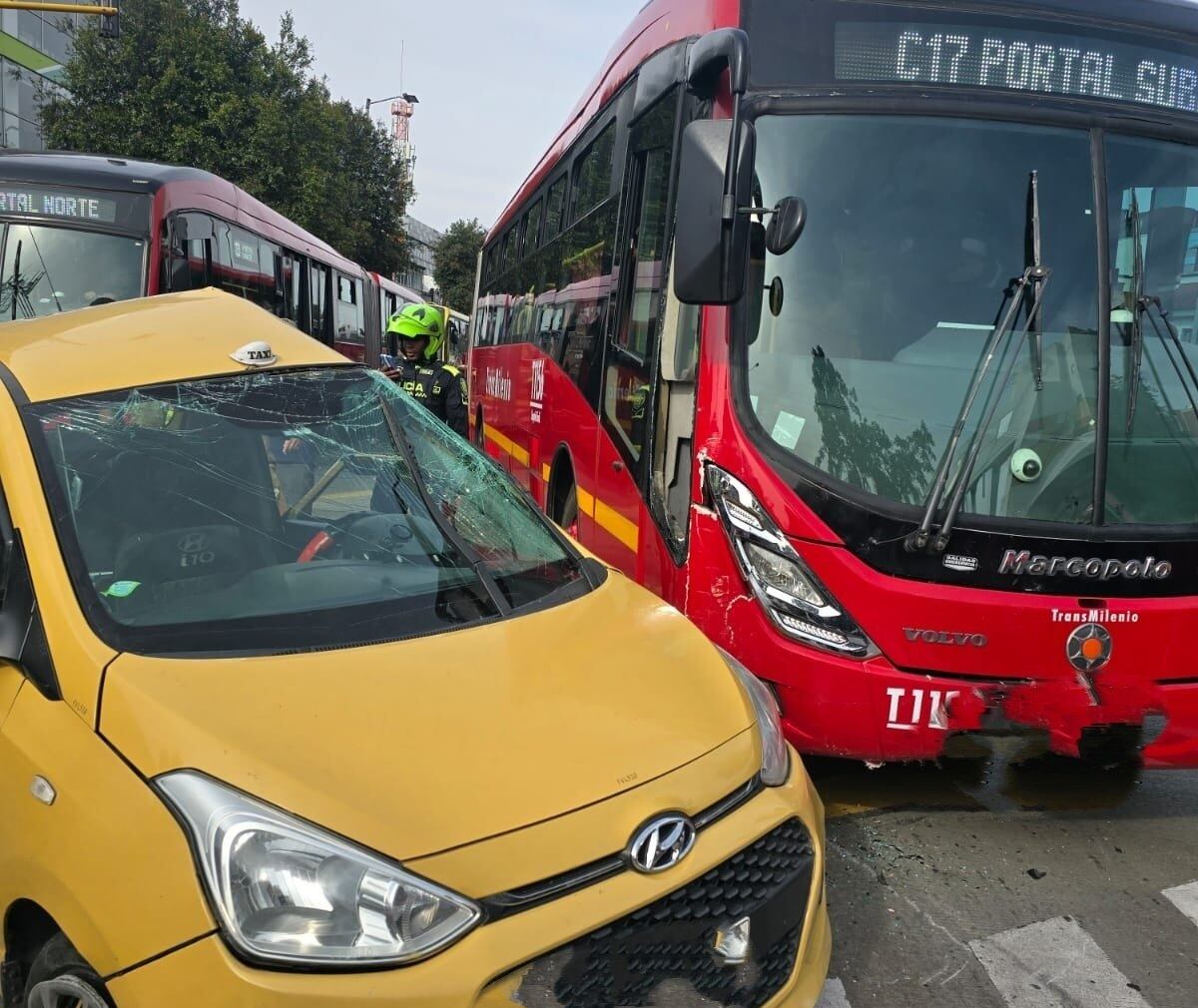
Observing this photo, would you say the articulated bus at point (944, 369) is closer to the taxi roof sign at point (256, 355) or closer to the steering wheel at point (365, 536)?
the steering wheel at point (365, 536)

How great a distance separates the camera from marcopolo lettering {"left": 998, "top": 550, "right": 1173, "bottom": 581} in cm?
365

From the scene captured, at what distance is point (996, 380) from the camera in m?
3.73

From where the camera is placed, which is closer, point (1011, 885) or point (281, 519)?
point (281, 519)

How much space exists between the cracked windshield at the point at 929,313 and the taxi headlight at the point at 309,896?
93.3 inches

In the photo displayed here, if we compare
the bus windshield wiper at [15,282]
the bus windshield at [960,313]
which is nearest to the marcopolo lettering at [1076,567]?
the bus windshield at [960,313]

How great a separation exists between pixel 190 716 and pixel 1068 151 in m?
3.63

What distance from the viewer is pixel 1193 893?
3.57 meters

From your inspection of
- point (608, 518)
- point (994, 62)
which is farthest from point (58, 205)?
point (994, 62)

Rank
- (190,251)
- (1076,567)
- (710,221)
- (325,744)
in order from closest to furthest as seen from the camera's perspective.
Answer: (325,744)
(1076,567)
(710,221)
(190,251)

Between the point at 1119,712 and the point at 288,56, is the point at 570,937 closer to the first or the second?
the point at 1119,712

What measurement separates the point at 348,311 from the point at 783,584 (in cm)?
2032

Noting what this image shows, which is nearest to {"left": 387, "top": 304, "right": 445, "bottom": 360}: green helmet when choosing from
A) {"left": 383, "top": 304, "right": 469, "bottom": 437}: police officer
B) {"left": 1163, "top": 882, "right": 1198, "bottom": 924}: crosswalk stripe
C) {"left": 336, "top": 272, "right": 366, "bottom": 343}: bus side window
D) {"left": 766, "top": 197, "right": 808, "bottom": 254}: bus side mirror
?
{"left": 383, "top": 304, "right": 469, "bottom": 437}: police officer

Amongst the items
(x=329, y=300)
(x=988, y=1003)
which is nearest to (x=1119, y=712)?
(x=988, y=1003)

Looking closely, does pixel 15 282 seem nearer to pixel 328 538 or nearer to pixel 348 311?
pixel 328 538
